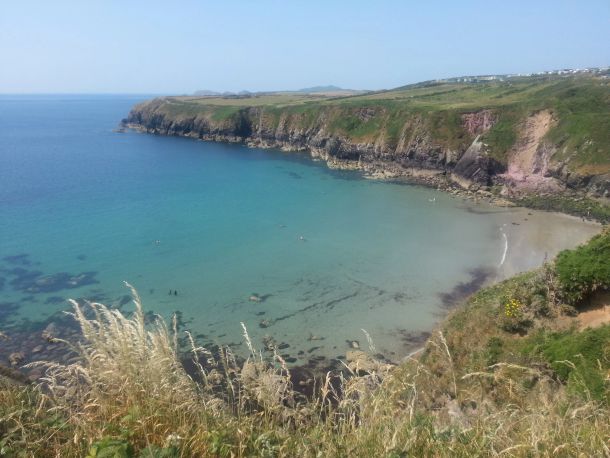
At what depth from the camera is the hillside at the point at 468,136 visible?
184 ft

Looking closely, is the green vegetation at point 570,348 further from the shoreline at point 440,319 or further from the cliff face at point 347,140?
the cliff face at point 347,140

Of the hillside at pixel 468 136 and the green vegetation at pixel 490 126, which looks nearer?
the green vegetation at pixel 490 126

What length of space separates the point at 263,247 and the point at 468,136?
48391 millimetres

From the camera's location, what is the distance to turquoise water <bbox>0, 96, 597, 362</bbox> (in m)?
27.4

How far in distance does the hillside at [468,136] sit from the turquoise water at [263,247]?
30.4 ft

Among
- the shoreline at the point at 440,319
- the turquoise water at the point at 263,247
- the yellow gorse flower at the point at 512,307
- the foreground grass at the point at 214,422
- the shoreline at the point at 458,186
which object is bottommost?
the shoreline at the point at 440,319

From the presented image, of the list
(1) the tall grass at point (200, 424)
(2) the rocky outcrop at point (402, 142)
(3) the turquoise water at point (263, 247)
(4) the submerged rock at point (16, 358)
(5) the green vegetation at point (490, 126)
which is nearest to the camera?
(1) the tall grass at point (200, 424)

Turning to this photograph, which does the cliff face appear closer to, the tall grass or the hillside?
the hillside

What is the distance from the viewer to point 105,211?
50.8m

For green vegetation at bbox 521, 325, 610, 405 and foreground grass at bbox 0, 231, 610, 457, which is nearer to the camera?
foreground grass at bbox 0, 231, 610, 457

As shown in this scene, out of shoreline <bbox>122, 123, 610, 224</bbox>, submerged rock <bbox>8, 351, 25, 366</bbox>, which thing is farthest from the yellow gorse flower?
shoreline <bbox>122, 123, 610, 224</bbox>

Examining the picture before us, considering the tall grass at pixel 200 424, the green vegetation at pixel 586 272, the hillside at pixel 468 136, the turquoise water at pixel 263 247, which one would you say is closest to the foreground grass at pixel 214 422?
the tall grass at pixel 200 424

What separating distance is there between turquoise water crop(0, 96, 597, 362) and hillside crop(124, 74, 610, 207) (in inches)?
365

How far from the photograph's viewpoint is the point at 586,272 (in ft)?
53.7
